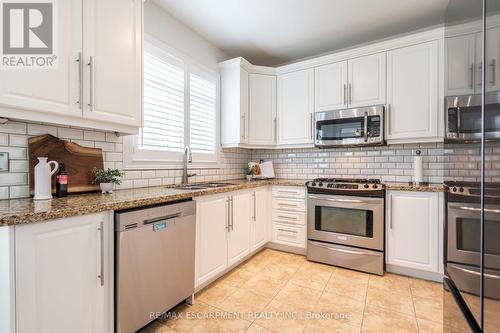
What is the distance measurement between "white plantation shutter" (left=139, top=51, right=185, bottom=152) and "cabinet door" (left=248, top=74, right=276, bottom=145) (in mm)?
1017

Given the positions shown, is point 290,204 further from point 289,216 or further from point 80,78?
point 80,78

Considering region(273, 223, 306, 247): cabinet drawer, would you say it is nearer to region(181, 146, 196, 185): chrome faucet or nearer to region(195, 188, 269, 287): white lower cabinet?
region(195, 188, 269, 287): white lower cabinet

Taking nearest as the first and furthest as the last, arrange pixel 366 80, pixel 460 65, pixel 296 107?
pixel 460 65 → pixel 366 80 → pixel 296 107

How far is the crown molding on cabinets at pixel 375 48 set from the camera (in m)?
2.53

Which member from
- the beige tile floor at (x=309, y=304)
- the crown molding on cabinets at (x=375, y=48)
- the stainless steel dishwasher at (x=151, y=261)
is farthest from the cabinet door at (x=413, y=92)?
the stainless steel dishwasher at (x=151, y=261)

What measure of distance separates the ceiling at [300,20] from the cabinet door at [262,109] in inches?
16.7

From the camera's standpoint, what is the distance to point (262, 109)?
3.42 metres

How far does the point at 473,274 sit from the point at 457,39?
0.90 metres

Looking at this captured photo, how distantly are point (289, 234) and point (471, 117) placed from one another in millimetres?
2480

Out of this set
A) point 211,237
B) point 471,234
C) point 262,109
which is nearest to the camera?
point 471,234

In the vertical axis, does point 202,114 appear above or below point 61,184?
above

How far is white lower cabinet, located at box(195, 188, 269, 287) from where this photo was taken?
2086 millimetres

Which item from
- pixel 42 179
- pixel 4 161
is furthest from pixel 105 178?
pixel 4 161

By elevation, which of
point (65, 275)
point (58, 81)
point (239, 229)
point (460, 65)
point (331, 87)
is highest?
point (331, 87)
